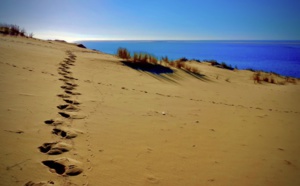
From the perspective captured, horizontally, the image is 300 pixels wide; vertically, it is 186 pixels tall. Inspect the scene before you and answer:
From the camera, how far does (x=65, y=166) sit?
1705 mm

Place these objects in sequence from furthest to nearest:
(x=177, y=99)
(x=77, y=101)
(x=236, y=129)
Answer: (x=177, y=99)
(x=77, y=101)
(x=236, y=129)

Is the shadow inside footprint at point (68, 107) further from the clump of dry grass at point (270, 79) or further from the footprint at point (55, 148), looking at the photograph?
the clump of dry grass at point (270, 79)

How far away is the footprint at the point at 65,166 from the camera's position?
1645 mm

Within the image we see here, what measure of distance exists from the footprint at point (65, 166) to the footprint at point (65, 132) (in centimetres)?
43

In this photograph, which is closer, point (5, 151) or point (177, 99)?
point (5, 151)

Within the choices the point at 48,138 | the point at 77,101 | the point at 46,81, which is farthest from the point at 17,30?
the point at 48,138

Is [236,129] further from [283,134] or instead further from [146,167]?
[146,167]

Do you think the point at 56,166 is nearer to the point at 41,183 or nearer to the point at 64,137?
the point at 41,183

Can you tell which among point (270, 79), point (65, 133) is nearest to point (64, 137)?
point (65, 133)

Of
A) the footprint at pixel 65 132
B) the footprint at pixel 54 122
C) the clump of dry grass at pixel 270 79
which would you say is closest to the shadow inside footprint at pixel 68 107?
the footprint at pixel 54 122

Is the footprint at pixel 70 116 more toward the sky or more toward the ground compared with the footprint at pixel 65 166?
more toward the sky

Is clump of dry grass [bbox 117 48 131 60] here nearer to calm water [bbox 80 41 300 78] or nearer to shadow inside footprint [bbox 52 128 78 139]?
calm water [bbox 80 41 300 78]

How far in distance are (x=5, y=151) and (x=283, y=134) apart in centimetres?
311

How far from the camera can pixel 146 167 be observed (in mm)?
1855
